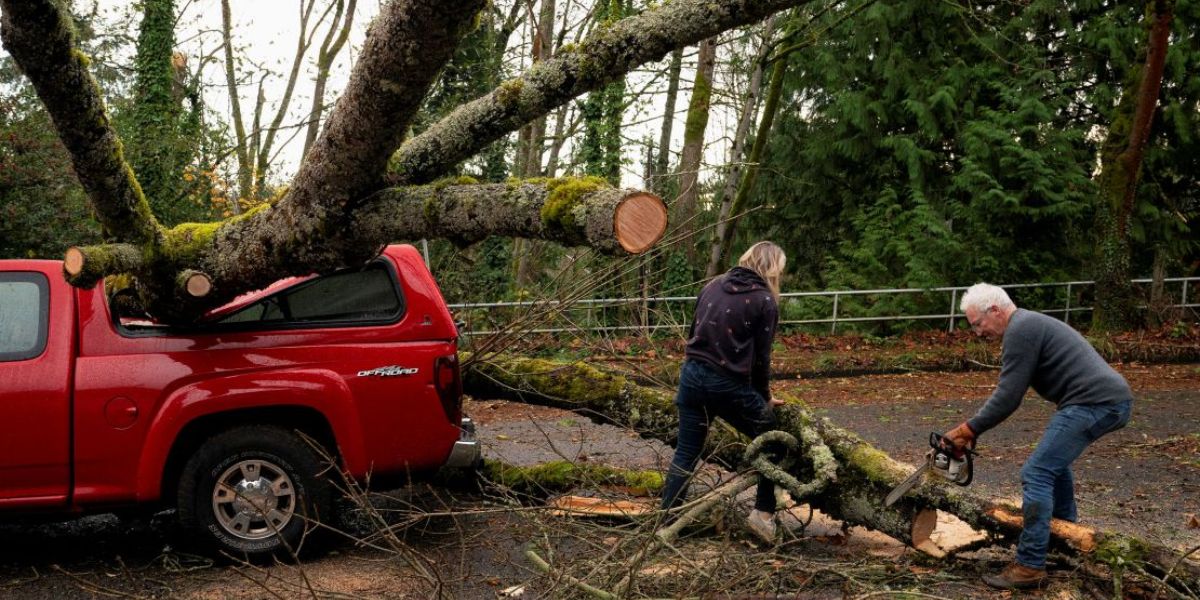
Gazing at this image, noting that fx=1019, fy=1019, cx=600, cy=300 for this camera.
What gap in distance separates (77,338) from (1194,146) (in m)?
19.7

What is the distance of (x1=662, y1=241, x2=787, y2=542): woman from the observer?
5785 mm

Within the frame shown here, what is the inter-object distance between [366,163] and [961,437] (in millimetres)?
3398

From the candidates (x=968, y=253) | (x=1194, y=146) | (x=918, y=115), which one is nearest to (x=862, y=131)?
(x=918, y=115)

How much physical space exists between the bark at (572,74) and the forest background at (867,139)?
10808mm

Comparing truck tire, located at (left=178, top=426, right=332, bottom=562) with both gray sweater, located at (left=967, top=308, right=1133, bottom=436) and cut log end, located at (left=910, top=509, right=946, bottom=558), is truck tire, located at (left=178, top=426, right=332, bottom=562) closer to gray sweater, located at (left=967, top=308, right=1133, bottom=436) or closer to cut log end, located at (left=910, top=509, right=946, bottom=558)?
cut log end, located at (left=910, top=509, right=946, bottom=558)

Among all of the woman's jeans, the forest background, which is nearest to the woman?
the woman's jeans

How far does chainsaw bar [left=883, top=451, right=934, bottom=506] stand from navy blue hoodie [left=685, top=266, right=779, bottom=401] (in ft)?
3.32

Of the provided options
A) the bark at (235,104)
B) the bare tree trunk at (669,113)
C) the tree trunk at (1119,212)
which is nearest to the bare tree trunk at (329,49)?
the bark at (235,104)

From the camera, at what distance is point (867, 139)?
19.9m

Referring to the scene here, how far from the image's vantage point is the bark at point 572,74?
185 inches

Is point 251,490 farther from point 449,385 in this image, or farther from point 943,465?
point 943,465

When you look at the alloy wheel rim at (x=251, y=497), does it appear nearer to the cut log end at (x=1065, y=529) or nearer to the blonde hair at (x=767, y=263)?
the blonde hair at (x=767, y=263)

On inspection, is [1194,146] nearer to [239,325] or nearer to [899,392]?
[899,392]

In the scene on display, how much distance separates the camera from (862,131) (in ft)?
65.2
